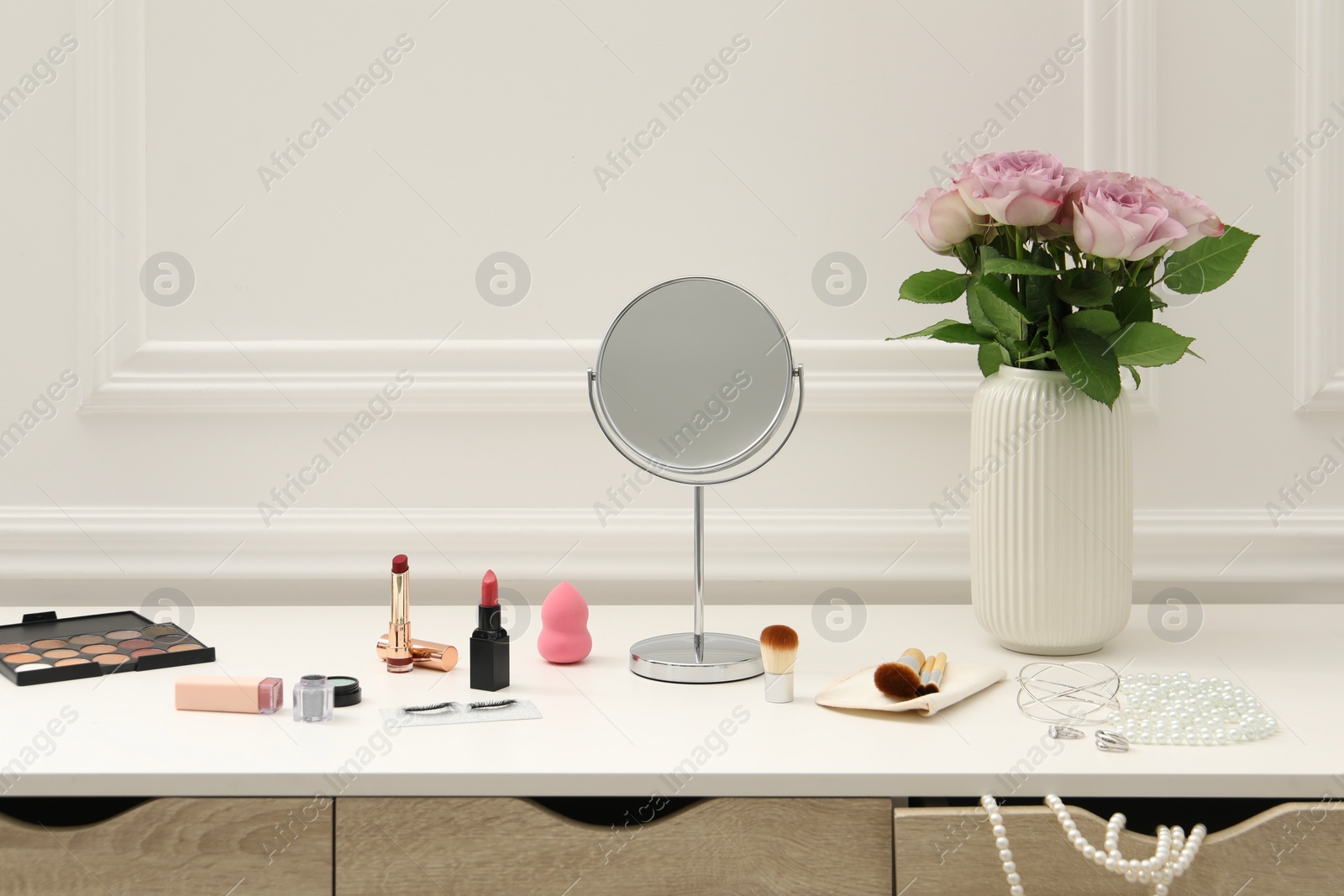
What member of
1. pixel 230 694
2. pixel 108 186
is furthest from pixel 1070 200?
pixel 108 186

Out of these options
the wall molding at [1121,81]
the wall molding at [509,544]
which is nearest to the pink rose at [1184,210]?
the wall molding at [1121,81]

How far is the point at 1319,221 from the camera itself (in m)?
1.35

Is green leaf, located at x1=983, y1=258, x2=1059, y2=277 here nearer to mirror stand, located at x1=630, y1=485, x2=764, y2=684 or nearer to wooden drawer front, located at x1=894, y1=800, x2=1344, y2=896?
mirror stand, located at x1=630, y1=485, x2=764, y2=684

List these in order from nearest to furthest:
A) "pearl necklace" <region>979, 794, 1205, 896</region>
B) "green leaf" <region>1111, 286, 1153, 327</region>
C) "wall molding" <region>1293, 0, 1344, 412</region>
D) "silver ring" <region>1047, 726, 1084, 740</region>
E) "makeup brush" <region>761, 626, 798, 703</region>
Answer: "pearl necklace" <region>979, 794, 1205, 896</region> < "silver ring" <region>1047, 726, 1084, 740</region> < "makeup brush" <region>761, 626, 798, 703</region> < "green leaf" <region>1111, 286, 1153, 327</region> < "wall molding" <region>1293, 0, 1344, 412</region>

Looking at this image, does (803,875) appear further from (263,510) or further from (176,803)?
(263,510)

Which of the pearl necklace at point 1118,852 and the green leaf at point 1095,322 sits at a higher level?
the green leaf at point 1095,322

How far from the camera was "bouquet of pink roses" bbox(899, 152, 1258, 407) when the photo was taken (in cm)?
99

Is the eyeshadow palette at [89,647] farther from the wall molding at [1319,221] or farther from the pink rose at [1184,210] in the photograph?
the wall molding at [1319,221]

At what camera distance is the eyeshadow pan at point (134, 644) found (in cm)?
108

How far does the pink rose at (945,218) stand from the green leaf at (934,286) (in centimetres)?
4

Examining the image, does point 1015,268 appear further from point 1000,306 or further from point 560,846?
point 560,846

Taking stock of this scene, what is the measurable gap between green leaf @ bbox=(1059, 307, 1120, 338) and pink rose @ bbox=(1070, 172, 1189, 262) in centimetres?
6

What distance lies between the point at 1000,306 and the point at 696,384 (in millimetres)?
328

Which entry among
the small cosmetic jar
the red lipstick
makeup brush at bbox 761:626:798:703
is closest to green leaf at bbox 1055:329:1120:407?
makeup brush at bbox 761:626:798:703
